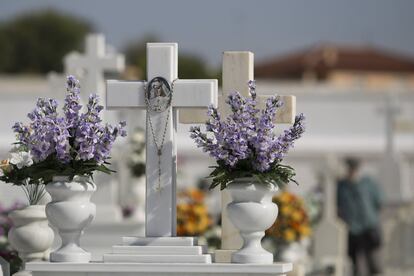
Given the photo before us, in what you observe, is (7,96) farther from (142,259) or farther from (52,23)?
(52,23)

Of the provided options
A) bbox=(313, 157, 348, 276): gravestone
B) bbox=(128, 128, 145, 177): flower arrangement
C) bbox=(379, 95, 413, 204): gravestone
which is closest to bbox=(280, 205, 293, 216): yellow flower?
bbox=(313, 157, 348, 276): gravestone

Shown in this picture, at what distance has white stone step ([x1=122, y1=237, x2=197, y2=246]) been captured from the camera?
27.3 ft

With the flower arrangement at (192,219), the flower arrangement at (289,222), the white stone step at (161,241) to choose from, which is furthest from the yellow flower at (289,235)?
the white stone step at (161,241)

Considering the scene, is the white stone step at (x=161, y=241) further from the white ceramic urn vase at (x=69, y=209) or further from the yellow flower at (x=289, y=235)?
the yellow flower at (x=289, y=235)

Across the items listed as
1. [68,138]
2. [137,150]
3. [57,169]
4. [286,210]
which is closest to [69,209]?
[57,169]

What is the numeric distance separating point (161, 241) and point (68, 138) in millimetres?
765

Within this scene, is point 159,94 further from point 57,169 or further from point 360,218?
point 360,218

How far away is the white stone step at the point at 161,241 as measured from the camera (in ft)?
27.3

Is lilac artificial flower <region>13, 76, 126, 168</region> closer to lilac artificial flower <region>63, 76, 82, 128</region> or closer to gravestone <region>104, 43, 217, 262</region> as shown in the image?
lilac artificial flower <region>63, 76, 82, 128</region>

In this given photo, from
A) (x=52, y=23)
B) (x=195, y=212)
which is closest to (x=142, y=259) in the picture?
(x=195, y=212)

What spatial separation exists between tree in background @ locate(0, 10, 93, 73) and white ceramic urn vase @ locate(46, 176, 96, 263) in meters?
71.9

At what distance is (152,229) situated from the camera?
8.58 meters

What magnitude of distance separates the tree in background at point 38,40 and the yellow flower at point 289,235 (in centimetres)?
6625

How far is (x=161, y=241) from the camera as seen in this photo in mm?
8383
